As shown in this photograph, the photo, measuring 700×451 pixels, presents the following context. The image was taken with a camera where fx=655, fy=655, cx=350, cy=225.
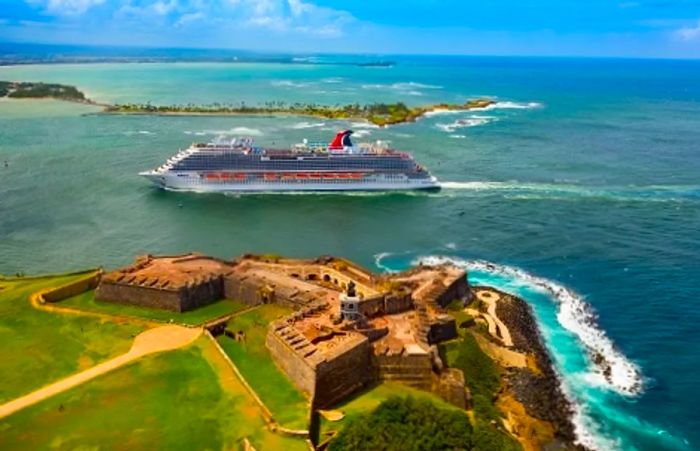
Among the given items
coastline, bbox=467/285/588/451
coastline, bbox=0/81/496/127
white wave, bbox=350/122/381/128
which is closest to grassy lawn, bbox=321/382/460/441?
coastline, bbox=467/285/588/451

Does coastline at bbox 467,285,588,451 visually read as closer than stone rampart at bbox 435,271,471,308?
Yes

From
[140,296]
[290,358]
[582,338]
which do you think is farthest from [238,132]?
[290,358]

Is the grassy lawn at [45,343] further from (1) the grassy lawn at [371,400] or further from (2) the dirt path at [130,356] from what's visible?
(1) the grassy lawn at [371,400]

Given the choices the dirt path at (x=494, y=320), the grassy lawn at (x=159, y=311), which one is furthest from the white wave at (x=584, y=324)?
the grassy lawn at (x=159, y=311)

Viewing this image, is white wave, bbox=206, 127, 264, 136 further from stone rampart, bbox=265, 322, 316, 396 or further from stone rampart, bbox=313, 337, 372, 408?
stone rampart, bbox=313, 337, 372, 408

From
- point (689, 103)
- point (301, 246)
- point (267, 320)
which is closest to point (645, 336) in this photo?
point (267, 320)

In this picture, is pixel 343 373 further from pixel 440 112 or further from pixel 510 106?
pixel 510 106
